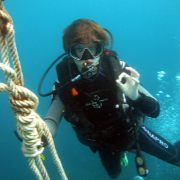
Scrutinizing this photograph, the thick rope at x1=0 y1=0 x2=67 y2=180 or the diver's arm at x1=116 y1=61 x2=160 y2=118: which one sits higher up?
the thick rope at x1=0 y1=0 x2=67 y2=180

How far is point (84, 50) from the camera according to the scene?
2.00 m

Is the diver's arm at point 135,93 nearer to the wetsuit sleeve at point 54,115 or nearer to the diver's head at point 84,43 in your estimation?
the diver's head at point 84,43

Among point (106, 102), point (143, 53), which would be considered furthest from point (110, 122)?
point (143, 53)

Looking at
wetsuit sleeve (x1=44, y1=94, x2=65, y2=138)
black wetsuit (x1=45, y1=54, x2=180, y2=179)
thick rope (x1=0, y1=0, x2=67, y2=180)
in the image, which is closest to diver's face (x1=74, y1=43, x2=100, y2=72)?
black wetsuit (x1=45, y1=54, x2=180, y2=179)

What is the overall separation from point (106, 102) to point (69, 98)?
0.61 m

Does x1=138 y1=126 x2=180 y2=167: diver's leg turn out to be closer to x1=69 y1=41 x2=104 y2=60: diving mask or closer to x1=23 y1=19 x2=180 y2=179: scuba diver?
x1=23 y1=19 x2=180 y2=179: scuba diver

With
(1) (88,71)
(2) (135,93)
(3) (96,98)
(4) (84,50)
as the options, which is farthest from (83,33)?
(2) (135,93)

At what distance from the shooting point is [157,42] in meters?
41.0

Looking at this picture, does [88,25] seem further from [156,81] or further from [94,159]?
[156,81]

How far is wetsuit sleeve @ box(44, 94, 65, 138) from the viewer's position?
1970mm

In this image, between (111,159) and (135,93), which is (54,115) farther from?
(111,159)

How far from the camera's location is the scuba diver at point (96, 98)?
2047mm

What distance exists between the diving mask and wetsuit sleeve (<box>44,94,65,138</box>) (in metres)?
0.79

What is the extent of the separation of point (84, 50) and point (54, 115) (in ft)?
3.60
